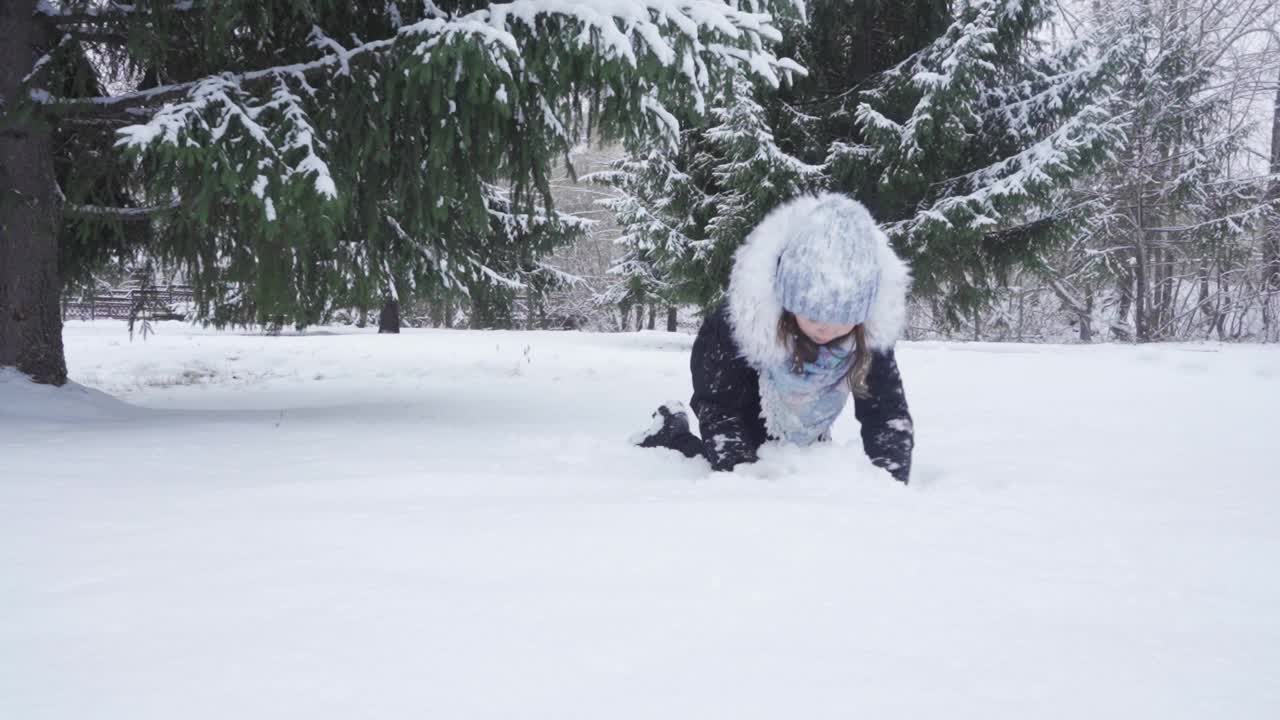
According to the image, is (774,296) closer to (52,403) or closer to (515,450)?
(515,450)

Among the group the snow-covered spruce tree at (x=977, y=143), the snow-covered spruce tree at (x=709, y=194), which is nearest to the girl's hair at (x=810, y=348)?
the snow-covered spruce tree at (x=709, y=194)

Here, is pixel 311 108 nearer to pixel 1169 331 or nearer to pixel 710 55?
pixel 710 55

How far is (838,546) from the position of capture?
56.9 inches

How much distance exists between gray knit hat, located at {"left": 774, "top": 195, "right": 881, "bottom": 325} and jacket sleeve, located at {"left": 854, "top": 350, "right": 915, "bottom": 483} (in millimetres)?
290

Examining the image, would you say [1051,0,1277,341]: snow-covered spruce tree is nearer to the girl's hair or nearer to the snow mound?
the girl's hair

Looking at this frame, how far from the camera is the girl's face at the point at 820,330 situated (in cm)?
212

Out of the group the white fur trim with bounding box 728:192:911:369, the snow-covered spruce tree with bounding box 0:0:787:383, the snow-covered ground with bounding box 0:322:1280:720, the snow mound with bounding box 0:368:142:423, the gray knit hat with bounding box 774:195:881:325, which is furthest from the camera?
the snow mound with bounding box 0:368:142:423

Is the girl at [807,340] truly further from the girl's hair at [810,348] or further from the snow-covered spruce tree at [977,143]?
the snow-covered spruce tree at [977,143]

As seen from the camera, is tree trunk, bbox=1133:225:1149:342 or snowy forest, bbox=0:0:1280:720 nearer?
snowy forest, bbox=0:0:1280:720

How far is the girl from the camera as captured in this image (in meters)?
2.07

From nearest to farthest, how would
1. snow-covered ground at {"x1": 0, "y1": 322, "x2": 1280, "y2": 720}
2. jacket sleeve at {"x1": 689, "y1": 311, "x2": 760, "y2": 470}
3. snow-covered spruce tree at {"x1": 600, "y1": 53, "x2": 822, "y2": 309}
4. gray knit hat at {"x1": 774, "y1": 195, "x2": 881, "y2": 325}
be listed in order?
snow-covered ground at {"x1": 0, "y1": 322, "x2": 1280, "y2": 720} < gray knit hat at {"x1": 774, "y1": 195, "x2": 881, "y2": 325} < jacket sleeve at {"x1": 689, "y1": 311, "x2": 760, "y2": 470} < snow-covered spruce tree at {"x1": 600, "y1": 53, "x2": 822, "y2": 309}

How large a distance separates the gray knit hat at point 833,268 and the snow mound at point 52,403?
11.3 feet

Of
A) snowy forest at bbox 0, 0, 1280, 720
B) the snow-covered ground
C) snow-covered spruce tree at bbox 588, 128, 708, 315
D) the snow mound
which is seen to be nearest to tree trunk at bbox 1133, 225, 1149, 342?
snowy forest at bbox 0, 0, 1280, 720

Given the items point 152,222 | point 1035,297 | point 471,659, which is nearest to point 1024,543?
point 471,659
